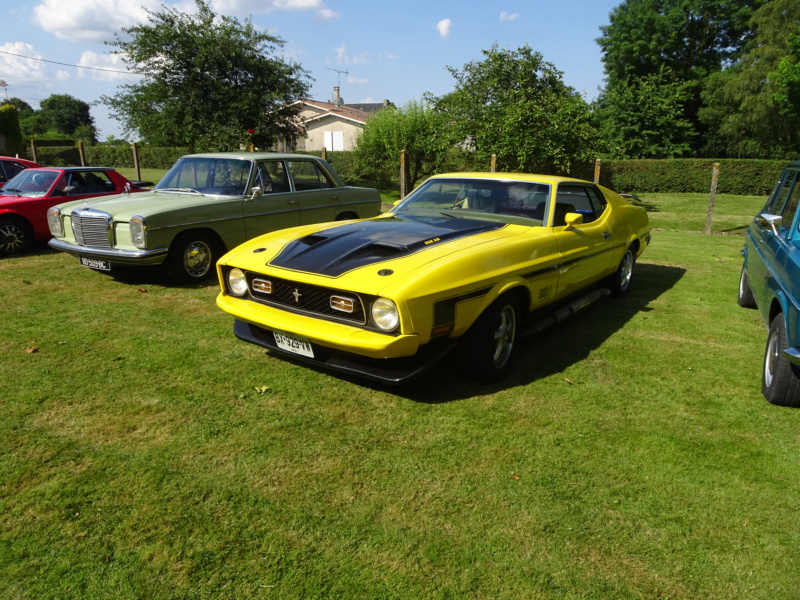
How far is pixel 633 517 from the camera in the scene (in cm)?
270

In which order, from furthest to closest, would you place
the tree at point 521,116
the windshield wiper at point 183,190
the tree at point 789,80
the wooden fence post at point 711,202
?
the tree at point 789,80
the tree at point 521,116
the wooden fence post at point 711,202
the windshield wiper at point 183,190

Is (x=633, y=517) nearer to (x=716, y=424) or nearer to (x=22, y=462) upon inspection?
(x=716, y=424)

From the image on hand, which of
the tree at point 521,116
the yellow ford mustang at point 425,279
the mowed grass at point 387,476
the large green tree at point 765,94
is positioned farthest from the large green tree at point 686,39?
the mowed grass at point 387,476

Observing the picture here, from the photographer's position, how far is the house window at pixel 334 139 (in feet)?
139

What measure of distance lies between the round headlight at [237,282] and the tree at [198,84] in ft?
55.5

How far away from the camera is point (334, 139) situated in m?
42.8

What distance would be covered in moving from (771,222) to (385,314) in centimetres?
326

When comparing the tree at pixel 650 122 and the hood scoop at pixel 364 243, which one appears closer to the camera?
the hood scoop at pixel 364 243

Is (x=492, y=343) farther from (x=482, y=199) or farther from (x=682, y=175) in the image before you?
(x=682, y=175)

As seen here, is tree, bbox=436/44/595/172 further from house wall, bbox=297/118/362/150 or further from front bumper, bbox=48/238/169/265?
house wall, bbox=297/118/362/150

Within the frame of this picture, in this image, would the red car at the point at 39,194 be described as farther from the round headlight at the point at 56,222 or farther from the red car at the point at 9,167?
the red car at the point at 9,167

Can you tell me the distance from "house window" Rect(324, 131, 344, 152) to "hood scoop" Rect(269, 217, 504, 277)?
39.4m

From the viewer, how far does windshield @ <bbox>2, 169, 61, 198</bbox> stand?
8.92m

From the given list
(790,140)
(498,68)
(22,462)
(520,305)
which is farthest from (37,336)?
(790,140)
